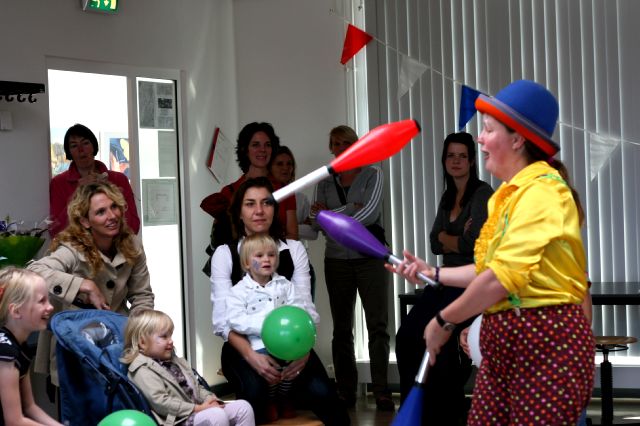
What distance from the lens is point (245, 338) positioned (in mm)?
4055

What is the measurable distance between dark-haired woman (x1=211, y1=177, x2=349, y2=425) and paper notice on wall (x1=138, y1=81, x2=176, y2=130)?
5.71ft

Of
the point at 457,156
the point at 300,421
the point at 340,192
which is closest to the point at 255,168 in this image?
the point at 340,192

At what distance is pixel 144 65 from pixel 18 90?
41.4 inches

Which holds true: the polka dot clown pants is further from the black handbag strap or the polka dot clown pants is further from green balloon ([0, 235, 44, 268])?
the black handbag strap

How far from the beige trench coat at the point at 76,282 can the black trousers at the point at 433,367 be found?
1403 mm

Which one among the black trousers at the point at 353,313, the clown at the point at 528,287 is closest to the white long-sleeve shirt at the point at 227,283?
the black trousers at the point at 353,313

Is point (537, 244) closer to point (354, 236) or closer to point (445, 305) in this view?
point (354, 236)

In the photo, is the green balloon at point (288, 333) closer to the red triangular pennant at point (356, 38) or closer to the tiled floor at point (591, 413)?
the tiled floor at point (591, 413)

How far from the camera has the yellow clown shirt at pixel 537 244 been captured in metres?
2.36

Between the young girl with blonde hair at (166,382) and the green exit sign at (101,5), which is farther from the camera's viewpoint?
the green exit sign at (101,5)

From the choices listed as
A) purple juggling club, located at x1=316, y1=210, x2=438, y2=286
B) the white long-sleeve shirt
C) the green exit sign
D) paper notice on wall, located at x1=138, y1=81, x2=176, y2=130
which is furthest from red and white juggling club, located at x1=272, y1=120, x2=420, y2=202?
paper notice on wall, located at x1=138, y1=81, x2=176, y2=130

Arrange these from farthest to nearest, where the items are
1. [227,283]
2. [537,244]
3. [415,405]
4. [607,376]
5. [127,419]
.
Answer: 1. [607,376]
2. [227,283]
3. [127,419]
4. [415,405]
5. [537,244]

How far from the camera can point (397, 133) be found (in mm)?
2902

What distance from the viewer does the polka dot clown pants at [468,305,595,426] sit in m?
2.40
